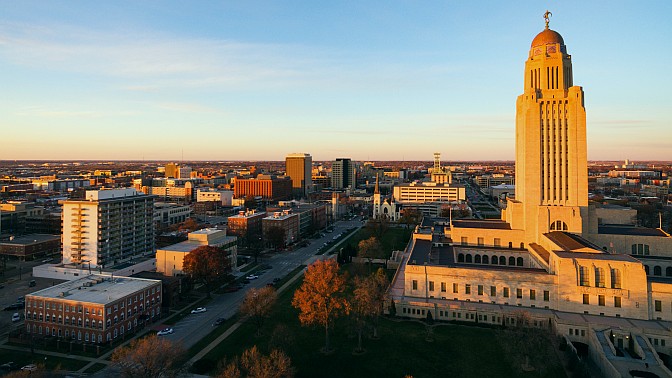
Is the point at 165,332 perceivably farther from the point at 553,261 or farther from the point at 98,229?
the point at 553,261

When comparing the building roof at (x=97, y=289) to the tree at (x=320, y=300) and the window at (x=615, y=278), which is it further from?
the window at (x=615, y=278)

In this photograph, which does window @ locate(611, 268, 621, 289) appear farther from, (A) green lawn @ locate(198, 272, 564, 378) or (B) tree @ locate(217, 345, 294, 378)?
(B) tree @ locate(217, 345, 294, 378)

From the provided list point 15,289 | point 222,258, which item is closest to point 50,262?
point 15,289

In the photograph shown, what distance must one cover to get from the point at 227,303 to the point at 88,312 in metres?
21.8

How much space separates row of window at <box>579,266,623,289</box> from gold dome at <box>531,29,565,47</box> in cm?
4741

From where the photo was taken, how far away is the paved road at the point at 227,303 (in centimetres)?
5831

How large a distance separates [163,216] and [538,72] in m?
128

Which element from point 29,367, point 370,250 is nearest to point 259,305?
point 29,367

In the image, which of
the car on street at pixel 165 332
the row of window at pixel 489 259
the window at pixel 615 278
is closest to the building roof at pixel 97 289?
the car on street at pixel 165 332

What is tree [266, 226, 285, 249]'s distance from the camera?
111 m

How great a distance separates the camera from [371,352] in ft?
170

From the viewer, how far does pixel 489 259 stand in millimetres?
82438

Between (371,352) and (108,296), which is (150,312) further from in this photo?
(371,352)

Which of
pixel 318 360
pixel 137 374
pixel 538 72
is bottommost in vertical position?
pixel 318 360
